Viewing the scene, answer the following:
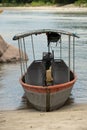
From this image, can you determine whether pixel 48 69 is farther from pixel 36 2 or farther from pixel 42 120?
pixel 36 2

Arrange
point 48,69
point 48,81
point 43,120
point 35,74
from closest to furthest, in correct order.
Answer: point 43,120 → point 48,81 → point 48,69 → point 35,74

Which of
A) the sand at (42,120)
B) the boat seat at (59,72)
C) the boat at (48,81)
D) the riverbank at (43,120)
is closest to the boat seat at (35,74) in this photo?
the boat at (48,81)

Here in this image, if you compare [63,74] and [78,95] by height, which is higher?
[63,74]

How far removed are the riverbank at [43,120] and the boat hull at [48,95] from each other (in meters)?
0.30

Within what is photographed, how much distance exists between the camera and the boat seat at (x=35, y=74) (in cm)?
1819

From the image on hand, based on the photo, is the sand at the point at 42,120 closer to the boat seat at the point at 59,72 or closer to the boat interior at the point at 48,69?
the boat interior at the point at 48,69

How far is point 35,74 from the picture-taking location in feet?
61.3

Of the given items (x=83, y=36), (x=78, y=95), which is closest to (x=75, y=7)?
(x=83, y=36)

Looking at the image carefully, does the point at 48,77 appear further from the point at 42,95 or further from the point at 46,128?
the point at 46,128

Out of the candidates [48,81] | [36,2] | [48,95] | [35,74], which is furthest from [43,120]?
[36,2]

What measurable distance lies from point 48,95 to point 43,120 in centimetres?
199

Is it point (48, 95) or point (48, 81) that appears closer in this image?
point (48, 95)

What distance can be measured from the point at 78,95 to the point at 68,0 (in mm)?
137240

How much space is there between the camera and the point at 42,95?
51.8 ft
